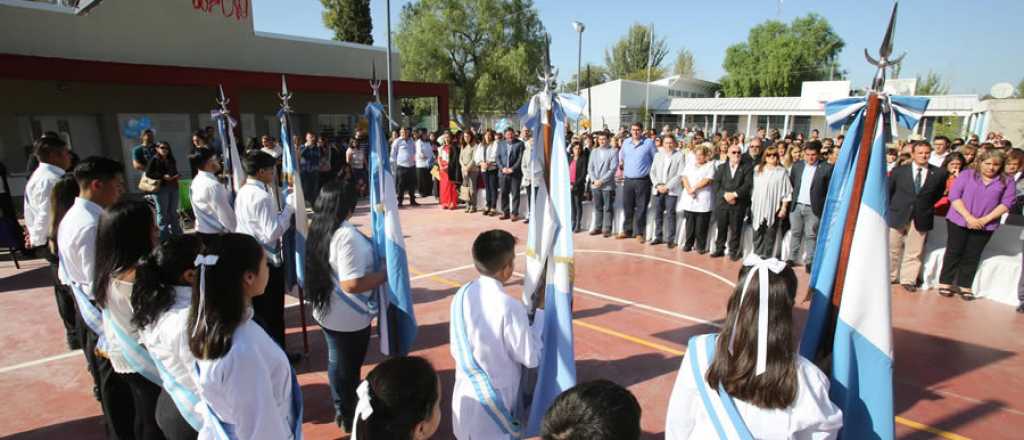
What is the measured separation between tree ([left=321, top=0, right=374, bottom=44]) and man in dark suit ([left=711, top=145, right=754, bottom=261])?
2908 centimetres

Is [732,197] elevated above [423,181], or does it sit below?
above

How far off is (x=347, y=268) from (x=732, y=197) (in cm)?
660

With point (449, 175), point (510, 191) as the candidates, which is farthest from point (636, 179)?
point (449, 175)

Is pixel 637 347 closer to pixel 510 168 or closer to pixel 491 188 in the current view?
pixel 510 168

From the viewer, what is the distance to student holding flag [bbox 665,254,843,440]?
188cm

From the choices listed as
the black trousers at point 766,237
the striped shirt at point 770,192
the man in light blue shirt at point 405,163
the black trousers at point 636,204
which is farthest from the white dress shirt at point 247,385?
the man in light blue shirt at point 405,163

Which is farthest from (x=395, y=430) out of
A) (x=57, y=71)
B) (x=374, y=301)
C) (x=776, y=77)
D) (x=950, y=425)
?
(x=776, y=77)

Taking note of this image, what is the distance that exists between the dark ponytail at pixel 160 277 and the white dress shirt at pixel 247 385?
20.2 inches

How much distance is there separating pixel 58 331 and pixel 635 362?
622 centimetres

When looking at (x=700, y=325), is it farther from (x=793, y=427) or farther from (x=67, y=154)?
(x=67, y=154)

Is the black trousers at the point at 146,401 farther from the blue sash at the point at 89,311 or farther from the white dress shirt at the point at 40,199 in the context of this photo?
the white dress shirt at the point at 40,199

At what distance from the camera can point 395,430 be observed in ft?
5.62

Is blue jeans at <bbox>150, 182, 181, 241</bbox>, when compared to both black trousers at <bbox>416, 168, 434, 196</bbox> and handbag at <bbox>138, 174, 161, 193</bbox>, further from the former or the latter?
black trousers at <bbox>416, 168, 434, 196</bbox>

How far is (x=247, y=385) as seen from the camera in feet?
6.25
